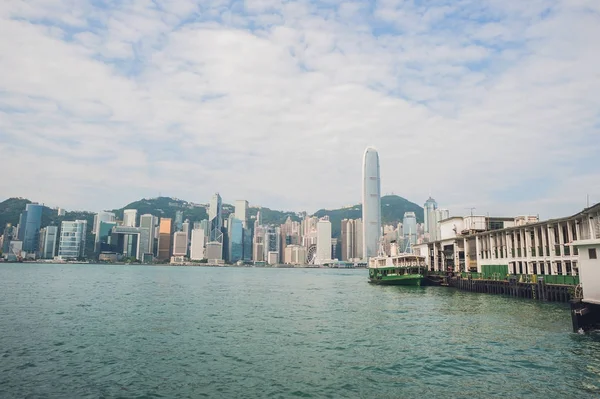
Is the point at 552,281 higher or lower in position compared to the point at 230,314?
higher

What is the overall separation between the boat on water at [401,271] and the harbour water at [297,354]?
42.0 metres

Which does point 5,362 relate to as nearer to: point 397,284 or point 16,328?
point 16,328

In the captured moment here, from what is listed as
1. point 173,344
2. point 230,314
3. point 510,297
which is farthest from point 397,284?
point 173,344

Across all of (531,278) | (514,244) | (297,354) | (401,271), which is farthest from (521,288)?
(297,354)

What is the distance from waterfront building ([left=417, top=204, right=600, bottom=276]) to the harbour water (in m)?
10.5

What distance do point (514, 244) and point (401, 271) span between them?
31.6m

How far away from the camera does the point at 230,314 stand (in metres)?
46.8

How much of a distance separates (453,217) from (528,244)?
30.9 m

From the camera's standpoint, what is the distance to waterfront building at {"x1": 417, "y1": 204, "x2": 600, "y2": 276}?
175ft

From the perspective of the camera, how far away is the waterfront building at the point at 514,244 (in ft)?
175

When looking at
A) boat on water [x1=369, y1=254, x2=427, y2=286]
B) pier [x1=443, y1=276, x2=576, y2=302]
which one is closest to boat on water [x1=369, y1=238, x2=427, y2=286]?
boat on water [x1=369, y1=254, x2=427, y2=286]

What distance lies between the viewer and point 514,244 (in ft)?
221

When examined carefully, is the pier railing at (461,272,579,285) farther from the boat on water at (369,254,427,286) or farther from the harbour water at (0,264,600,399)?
the boat on water at (369,254,427,286)

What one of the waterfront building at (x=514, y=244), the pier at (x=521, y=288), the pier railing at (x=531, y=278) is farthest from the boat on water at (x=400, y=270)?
the pier railing at (x=531, y=278)
